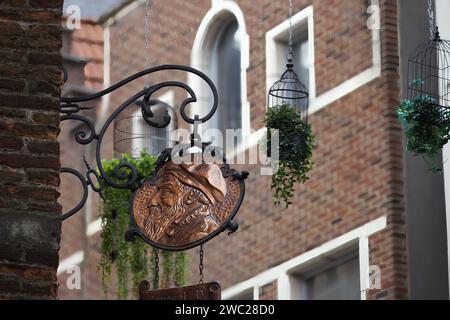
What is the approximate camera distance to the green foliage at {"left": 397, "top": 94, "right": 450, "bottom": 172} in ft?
47.5

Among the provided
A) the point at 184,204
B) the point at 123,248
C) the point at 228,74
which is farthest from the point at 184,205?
the point at 228,74

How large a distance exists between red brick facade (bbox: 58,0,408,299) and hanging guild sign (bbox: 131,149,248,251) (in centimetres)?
669

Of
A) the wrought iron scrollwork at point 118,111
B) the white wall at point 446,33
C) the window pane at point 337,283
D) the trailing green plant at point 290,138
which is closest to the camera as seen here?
the wrought iron scrollwork at point 118,111

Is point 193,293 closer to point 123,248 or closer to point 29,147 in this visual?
point 29,147

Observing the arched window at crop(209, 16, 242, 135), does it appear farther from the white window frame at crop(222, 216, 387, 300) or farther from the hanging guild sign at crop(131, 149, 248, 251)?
the hanging guild sign at crop(131, 149, 248, 251)

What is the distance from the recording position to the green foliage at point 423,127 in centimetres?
1449

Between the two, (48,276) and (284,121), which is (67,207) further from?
(48,276)

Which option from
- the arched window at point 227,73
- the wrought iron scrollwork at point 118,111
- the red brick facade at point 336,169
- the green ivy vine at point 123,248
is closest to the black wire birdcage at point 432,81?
the red brick facade at point 336,169

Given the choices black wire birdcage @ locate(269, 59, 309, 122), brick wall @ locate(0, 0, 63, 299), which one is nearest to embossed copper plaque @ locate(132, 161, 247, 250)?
brick wall @ locate(0, 0, 63, 299)

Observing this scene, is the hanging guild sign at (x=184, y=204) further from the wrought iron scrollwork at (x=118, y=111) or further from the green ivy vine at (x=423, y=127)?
the green ivy vine at (x=423, y=127)

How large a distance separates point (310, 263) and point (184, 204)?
8.03m

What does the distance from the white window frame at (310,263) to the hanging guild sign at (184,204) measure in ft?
22.6
